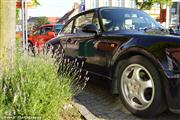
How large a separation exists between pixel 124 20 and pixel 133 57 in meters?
1.33

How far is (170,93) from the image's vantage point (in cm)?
388

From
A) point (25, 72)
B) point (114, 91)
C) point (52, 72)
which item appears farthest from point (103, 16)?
point (25, 72)

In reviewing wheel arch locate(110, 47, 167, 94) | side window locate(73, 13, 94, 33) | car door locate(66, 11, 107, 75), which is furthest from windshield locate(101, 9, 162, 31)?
wheel arch locate(110, 47, 167, 94)

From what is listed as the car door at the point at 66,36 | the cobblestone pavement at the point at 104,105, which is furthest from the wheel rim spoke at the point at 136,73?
the car door at the point at 66,36

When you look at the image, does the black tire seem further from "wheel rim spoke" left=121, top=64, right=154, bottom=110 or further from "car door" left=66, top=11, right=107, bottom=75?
"car door" left=66, top=11, right=107, bottom=75

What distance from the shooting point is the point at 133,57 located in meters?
4.46

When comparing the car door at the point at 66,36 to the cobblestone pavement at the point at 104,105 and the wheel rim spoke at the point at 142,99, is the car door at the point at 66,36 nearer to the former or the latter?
the cobblestone pavement at the point at 104,105

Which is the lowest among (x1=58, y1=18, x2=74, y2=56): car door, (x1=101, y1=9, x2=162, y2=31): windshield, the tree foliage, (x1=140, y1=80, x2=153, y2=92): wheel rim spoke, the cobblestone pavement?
the cobblestone pavement

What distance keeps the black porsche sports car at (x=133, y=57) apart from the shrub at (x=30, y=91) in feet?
3.11

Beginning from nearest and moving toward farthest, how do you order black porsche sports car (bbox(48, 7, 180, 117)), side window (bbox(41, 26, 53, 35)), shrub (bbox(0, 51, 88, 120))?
shrub (bbox(0, 51, 88, 120)), black porsche sports car (bbox(48, 7, 180, 117)), side window (bbox(41, 26, 53, 35))

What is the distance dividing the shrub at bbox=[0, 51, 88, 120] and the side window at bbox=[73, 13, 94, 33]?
2.18m

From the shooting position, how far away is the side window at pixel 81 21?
6.22 m

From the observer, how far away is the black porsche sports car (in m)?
3.91

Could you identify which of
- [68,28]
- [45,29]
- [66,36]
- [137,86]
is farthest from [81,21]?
[45,29]
